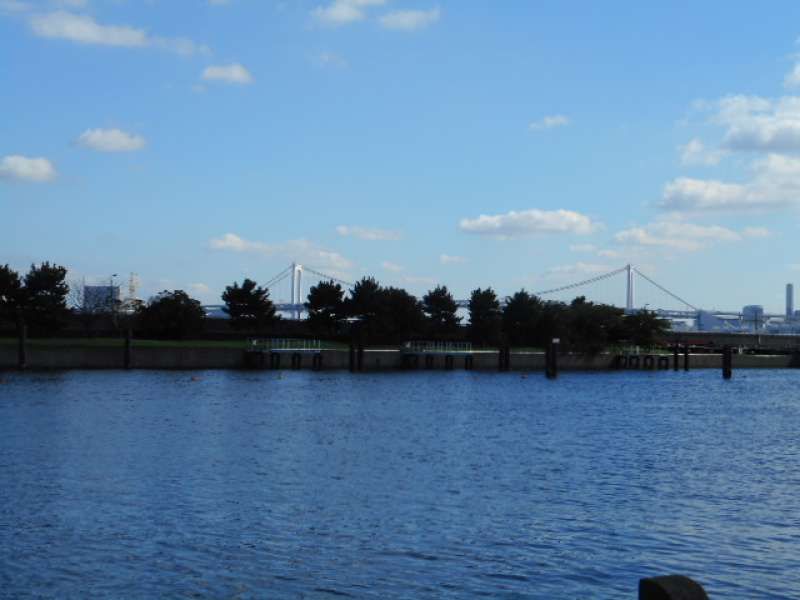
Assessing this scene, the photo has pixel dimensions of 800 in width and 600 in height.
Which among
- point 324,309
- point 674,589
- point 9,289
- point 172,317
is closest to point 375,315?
point 324,309

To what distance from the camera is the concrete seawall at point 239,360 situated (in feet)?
289

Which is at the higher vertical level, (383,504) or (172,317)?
(172,317)

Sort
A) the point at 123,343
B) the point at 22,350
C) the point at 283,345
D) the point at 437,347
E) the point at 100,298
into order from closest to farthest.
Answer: the point at 22,350 < the point at 123,343 < the point at 283,345 < the point at 437,347 < the point at 100,298

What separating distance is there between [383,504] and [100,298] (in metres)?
115

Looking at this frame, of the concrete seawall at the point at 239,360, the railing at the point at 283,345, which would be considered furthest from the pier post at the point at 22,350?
the railing at the point at 283,345

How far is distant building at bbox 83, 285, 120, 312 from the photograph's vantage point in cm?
12600

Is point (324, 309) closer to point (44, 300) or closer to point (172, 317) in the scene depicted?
point (172, 317)

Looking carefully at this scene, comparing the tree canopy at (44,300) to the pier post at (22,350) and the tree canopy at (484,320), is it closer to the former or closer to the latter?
the pier post at (22,350)

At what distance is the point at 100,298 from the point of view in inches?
5285

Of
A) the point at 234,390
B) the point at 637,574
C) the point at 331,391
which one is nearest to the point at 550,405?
the point at 331,391

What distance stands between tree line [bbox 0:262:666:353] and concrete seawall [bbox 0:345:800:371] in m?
3.58

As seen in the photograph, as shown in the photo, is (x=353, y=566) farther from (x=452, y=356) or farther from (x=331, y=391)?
(x=452, y=356)

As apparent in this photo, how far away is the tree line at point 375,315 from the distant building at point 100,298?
0.51 meters

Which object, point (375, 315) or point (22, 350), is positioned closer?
point (22, 350)
